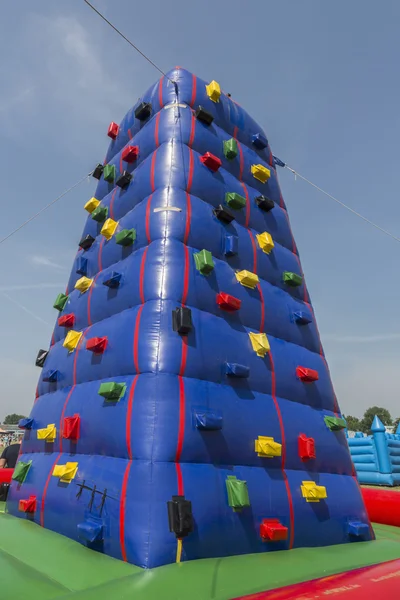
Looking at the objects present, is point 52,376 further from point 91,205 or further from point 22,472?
point 91,205

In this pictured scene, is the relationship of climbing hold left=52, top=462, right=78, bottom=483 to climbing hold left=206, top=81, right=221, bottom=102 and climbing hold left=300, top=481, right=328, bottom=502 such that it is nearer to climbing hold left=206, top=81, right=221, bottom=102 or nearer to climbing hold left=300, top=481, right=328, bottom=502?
climbing hold left=300, top=481, right=328, bottom=502

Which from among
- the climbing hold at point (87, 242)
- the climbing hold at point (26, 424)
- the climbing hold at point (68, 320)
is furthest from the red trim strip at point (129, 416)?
the climbing hold at point (87, 242)

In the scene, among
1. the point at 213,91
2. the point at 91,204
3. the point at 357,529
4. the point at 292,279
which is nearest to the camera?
the point at 357,529

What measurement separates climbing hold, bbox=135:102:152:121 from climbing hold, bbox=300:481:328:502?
424cm

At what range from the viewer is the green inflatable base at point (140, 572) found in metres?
1.99

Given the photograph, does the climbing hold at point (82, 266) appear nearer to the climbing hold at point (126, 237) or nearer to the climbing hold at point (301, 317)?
the climbing hold at point (126, 237)

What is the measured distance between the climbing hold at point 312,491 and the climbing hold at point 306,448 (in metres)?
0.20

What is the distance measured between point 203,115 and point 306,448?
3.61 meters

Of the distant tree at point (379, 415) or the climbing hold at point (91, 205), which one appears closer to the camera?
the climbing hold at point (91, 205)

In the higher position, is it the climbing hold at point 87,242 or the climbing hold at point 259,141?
the climbing hold at point 259,141

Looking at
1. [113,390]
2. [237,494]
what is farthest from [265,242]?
[237,494]

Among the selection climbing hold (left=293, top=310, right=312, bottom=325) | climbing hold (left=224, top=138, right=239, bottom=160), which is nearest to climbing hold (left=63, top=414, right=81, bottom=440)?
climbing hold (left=293, top=310, right=312, bottom=325)

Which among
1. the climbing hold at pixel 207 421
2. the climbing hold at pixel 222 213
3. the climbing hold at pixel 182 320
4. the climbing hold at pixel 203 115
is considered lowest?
the climbing hold at pixel 207 421

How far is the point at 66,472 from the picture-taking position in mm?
3240
